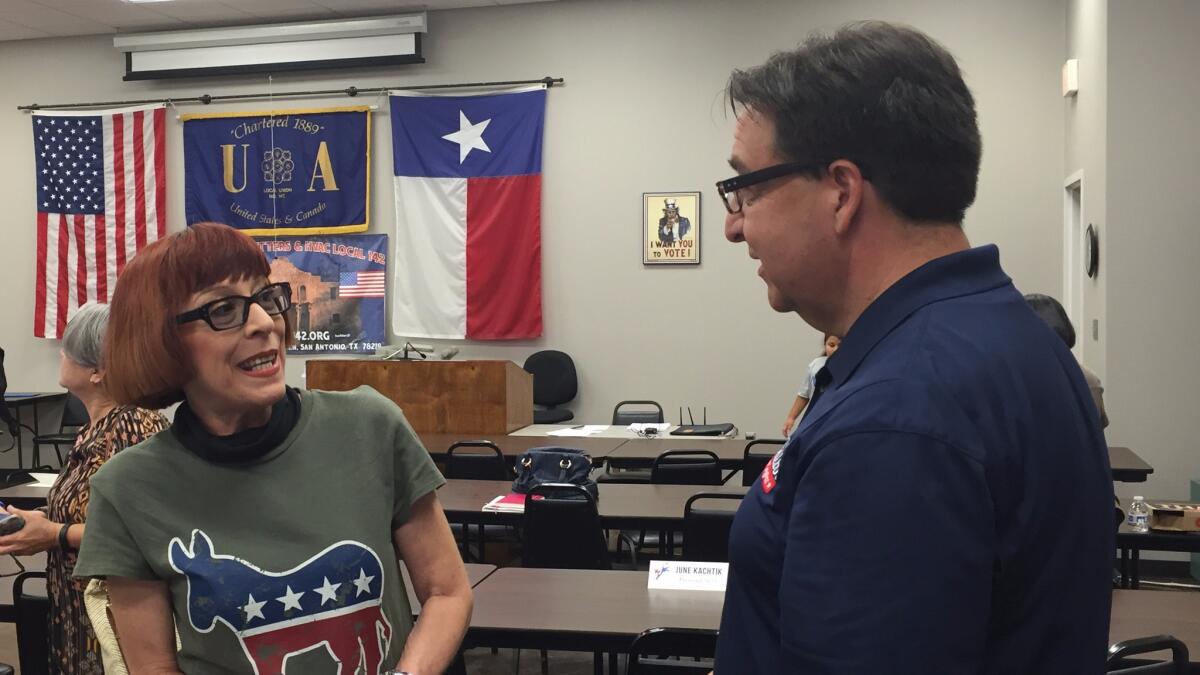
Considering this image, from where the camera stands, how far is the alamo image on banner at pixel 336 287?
894 centimetres

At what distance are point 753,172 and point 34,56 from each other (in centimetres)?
1047

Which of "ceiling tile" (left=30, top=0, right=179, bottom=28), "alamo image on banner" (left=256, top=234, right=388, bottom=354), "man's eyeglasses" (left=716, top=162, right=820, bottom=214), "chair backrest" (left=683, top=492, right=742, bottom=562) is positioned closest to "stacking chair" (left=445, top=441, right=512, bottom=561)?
"chair backrest" (left=683, top=492, right=742, bottom=562)

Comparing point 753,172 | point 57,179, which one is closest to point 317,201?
point 57,179

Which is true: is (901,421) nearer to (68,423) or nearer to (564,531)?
(564,531)

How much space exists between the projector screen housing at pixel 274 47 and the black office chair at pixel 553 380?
2718mm

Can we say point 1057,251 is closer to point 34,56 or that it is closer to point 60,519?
point 60,519

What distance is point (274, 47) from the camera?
8.95 metres

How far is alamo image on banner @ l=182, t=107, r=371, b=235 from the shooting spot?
8.95 m

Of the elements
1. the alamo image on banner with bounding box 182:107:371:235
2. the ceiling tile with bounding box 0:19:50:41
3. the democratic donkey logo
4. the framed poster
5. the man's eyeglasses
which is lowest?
the democratic donkey logo

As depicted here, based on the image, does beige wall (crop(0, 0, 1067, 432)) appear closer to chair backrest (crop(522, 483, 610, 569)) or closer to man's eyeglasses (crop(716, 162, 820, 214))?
chair backrest (crop(522, 483, 610, 569))

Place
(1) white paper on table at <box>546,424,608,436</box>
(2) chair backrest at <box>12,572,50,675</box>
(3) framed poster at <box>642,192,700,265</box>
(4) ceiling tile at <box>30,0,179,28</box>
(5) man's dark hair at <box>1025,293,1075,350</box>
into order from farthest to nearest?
1. (4) ceiling tile at <box>30,0,179,28</box>
2. (3) framed poster at <box>642,192,700,265</box>
3. (1) white paper on table at <box>546,424,608,436</box>
4. (5) man's dark hair at <box>1025,293,1075,350</box>
5. (2) chair backrest at <box>12,572,50,675</box>

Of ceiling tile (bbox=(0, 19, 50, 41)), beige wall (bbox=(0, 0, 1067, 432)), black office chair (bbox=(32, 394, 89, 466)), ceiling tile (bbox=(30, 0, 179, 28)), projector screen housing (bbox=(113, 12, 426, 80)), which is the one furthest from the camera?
ceiling tile (bbox=(0, 19, 50, 41))

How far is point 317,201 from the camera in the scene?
905cm

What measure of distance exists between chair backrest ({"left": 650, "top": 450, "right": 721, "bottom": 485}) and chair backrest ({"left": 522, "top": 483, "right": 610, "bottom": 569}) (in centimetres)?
115
